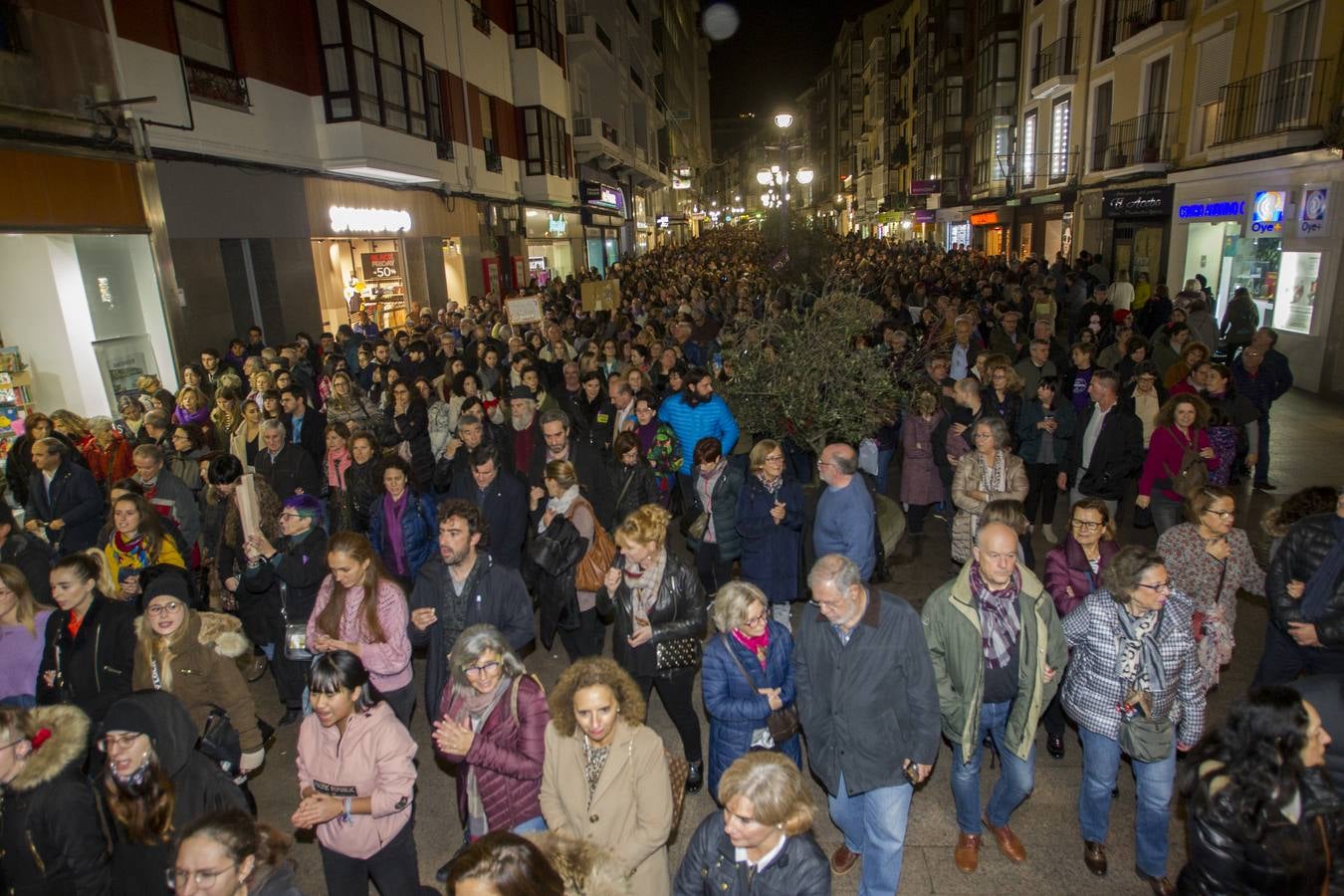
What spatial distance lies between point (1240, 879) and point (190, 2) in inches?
611

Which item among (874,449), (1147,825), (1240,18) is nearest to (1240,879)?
(1147,825)

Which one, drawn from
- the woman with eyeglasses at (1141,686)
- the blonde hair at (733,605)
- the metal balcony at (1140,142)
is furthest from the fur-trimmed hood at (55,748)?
the metal balcony at (1140,142)

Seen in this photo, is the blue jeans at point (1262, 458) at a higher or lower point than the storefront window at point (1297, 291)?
lower

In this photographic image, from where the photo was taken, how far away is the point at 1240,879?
2459mm

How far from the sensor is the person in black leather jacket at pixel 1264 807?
2438 mm

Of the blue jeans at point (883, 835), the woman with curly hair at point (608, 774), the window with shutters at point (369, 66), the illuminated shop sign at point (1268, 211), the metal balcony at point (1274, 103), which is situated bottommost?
the blue jeans at point (883, 835)

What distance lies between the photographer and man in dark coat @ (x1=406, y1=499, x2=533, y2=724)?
4.16 m

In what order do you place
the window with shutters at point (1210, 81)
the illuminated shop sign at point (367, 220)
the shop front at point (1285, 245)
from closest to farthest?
the shop front at point (1285, 245) < the illuminated shop sign at point (367, 220) < the window with shutters at point (1210, 81)

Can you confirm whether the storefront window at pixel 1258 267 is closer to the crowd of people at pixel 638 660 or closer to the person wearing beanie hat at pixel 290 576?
the crowd of people at pixel 638 660

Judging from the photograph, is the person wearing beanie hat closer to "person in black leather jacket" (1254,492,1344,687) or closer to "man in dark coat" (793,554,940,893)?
"man in dark coat" (793,554,940,893)

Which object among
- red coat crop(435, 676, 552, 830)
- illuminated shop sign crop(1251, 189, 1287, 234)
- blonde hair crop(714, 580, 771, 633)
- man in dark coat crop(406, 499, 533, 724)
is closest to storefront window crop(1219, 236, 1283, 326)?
illuminated shop sign crop(1251, 189, 1287, 234)

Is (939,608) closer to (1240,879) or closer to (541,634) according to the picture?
(1240,879)

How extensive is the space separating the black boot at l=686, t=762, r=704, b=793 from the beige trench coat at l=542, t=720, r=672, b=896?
1.48 m

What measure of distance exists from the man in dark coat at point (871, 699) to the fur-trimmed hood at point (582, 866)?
4.39 ft
